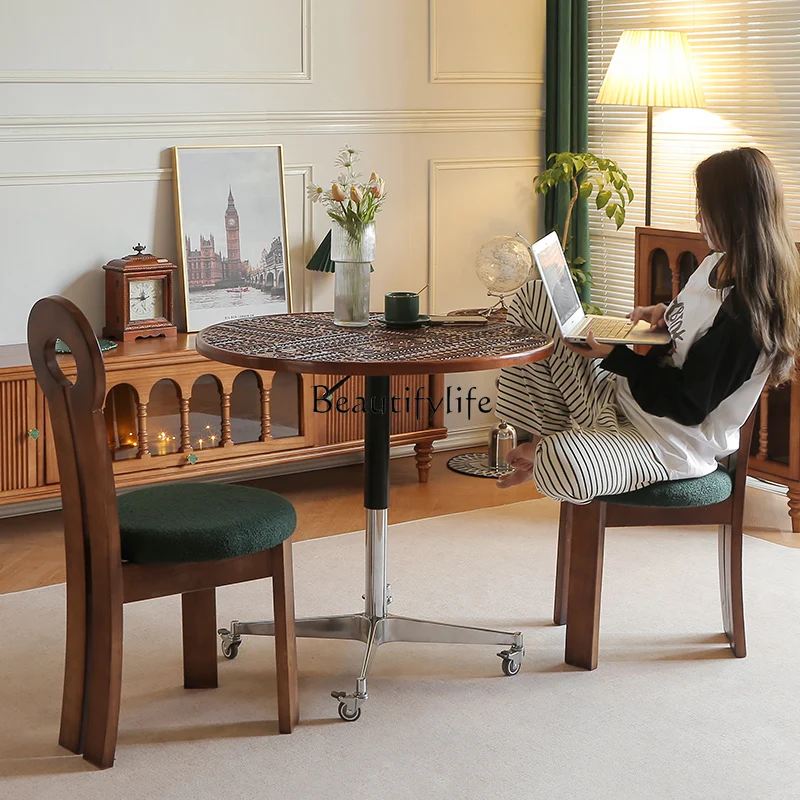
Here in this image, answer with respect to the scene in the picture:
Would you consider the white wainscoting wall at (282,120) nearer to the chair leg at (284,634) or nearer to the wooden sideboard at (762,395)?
the wooden sideboard at (762,395)

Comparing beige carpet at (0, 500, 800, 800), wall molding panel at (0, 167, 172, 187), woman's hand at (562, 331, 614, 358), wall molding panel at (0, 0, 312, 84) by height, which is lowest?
beige carpet at (0, 500, 800, 800)

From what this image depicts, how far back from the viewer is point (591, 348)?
9.00 ft

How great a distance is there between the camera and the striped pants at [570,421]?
8.58ft

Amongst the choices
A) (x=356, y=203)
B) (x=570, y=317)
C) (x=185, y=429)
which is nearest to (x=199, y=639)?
(x=356, y=203)

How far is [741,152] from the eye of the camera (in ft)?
8.64

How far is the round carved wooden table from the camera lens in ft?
7.69

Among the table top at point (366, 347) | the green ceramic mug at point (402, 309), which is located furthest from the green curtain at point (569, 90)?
the green ceramic mug at point (402, 309)

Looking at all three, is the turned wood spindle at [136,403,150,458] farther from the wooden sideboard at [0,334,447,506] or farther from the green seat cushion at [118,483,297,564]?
the green seat cushion at [118,483,297,564]

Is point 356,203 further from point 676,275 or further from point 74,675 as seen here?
point 676,275

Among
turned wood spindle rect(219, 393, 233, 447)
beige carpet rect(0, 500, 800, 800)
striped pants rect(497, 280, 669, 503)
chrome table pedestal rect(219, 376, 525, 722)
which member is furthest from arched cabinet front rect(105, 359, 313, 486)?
striped pants rect(497, 280, 669, 503)

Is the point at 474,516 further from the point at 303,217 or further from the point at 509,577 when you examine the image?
the point at 303,217

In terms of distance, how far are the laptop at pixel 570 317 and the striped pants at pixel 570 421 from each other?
0.14 feet

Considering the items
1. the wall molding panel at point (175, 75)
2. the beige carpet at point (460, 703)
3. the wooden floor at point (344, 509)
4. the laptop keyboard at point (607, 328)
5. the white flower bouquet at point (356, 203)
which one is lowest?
the beige carpet at point (460, 703)

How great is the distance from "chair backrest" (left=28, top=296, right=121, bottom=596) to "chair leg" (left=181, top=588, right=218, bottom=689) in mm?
366
